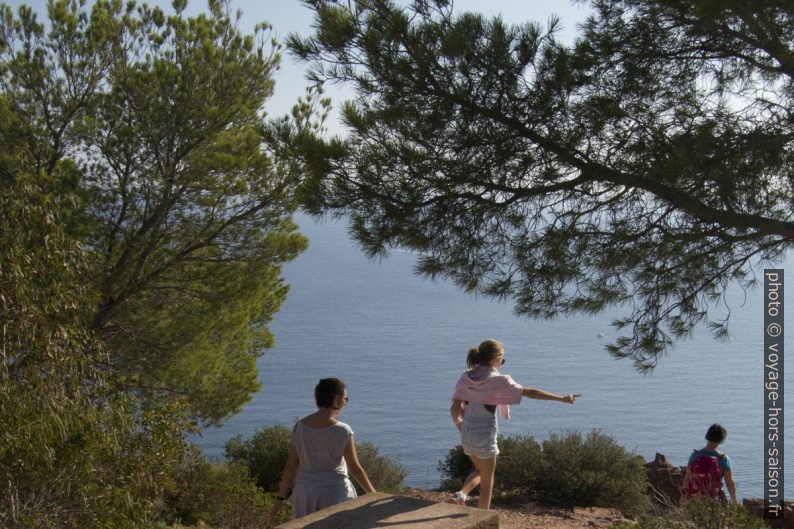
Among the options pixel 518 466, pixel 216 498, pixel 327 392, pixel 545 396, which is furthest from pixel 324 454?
pixel 518 466

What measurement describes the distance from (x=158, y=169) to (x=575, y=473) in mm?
6991

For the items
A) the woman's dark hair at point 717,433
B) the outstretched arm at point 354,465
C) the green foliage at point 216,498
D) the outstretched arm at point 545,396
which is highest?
the outstretched arm at point 545,396

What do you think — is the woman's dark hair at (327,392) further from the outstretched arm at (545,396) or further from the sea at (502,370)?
the sea at (502,370)

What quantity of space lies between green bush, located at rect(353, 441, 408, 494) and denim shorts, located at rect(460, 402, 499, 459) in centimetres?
522

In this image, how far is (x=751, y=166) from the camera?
597 cm

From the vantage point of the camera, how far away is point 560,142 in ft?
21.5

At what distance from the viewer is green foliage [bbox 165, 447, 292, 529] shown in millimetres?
8250

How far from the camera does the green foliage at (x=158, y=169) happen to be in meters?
12.2

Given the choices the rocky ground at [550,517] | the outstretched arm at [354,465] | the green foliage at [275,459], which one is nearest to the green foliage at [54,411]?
the outstretched arm at [354,465]

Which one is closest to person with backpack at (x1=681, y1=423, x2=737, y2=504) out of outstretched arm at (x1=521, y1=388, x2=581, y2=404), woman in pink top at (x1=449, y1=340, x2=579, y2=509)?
woman in pink top at (x1=449, y1=340, x2=579, y2=509)

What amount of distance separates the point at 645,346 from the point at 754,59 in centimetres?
237

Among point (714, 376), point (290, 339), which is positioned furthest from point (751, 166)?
point (290, 339)

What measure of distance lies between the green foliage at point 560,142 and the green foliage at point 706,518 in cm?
193

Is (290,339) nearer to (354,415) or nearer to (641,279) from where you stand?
(354,415)
